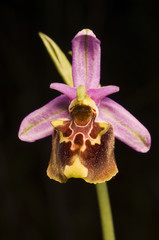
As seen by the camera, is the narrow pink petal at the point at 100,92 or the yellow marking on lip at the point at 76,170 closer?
the yellow marking on lip at the point at 76,170

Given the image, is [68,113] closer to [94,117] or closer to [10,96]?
[94,117]

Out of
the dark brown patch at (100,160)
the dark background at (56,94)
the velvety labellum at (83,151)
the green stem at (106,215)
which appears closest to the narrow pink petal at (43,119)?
the velvety labellum at (83,151)

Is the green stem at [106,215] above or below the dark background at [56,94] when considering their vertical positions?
below

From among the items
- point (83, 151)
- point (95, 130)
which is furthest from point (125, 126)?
point (83, 151)

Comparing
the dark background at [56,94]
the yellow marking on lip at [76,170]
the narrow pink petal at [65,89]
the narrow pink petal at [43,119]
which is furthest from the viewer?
the dark background at [56,94]

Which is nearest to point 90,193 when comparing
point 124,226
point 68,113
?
point 124,226

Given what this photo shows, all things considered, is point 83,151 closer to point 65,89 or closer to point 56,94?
point 65,89

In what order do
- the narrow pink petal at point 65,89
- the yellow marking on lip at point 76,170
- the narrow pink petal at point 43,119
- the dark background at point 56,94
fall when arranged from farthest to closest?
the dark background at point 56,94 < the narrow pink petal at point 43,119 < the narrow pink petal at point 65,89 < the yellow marking on lip at point 76,170

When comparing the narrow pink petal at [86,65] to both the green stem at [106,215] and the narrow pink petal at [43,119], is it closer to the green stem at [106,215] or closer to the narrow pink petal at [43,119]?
the narrow pink petal at [43,119]
